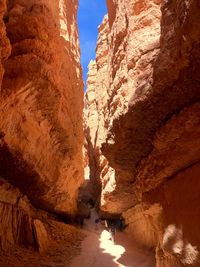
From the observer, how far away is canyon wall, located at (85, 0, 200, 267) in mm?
3984

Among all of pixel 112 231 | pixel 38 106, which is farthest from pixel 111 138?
pixel 112 231

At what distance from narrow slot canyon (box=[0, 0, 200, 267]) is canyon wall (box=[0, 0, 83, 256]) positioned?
0.11 feet

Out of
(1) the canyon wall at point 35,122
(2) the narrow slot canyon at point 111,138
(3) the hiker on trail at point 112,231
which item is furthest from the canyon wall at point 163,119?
(3) the hiker on trail at point 112,231

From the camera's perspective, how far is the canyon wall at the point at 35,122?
307 inches

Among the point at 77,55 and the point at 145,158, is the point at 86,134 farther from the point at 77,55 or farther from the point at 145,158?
the point at 145,158

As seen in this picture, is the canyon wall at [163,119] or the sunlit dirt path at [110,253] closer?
the canyon wall at [163,119]

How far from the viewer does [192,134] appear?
425 cm

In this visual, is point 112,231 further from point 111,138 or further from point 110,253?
point 111,138

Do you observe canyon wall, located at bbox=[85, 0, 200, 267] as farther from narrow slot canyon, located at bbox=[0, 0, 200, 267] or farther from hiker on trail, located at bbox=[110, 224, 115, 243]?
hiker on trail, located at bbox=[110, 224, 115, 243]

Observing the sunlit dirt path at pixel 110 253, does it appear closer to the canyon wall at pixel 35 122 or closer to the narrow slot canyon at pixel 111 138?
A: the narrow slot canyon at pixel 111 138

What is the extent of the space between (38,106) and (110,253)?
6.17 metres

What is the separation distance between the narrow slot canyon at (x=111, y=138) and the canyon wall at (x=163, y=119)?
16 mm

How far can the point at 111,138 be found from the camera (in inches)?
207

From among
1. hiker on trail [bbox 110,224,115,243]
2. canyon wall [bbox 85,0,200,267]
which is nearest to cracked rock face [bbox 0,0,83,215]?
canyon wall [bbox 85,0,200,267]
